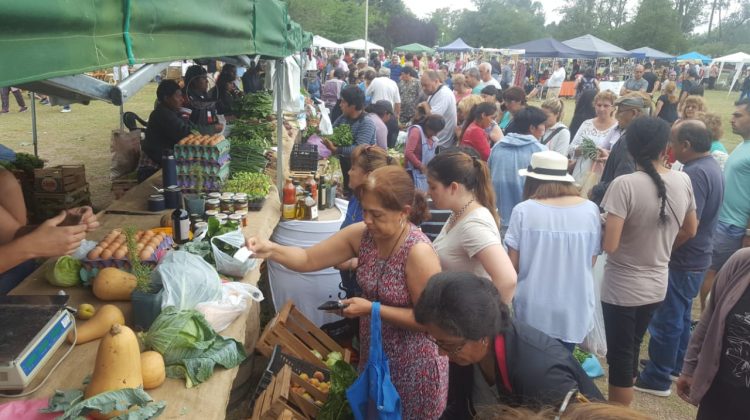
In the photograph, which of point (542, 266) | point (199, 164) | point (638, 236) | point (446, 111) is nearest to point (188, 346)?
point (542, 266)

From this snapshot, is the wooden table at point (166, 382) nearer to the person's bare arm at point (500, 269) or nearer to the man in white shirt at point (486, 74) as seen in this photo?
the person's bare arm at point (500, 269)

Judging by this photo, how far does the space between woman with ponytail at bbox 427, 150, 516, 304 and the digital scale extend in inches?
77.1

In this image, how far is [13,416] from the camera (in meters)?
1.81

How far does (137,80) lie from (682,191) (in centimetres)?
345

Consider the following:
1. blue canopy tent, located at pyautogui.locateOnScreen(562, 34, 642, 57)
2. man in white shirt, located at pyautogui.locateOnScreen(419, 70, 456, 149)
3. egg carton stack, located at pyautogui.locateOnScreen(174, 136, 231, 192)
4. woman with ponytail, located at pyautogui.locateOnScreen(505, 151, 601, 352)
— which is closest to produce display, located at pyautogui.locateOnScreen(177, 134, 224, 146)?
egg carton stack, located at pyautogui.locateOnScreen(174, 136, 231, 192)

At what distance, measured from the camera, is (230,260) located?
302cm

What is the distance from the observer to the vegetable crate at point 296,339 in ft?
11.1

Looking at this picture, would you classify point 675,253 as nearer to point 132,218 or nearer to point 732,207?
point 732,207

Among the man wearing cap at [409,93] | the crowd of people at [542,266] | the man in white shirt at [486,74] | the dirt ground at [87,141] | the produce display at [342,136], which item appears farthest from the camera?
the man wearing cap at [409,93]

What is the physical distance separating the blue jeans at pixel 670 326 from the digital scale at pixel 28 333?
390 centimetres

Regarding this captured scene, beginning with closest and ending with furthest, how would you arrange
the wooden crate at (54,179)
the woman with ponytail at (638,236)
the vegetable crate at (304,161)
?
the woman with ponytail at (638,236)
the wooden crate at (54,179)
the vegetable crate at (304,161)

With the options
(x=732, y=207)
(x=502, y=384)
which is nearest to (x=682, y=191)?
(x=732, y=207)

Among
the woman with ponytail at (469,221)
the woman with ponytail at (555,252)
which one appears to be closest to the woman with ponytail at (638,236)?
the woman with ponytail at (555,252)

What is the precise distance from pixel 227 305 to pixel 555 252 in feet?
6.46
